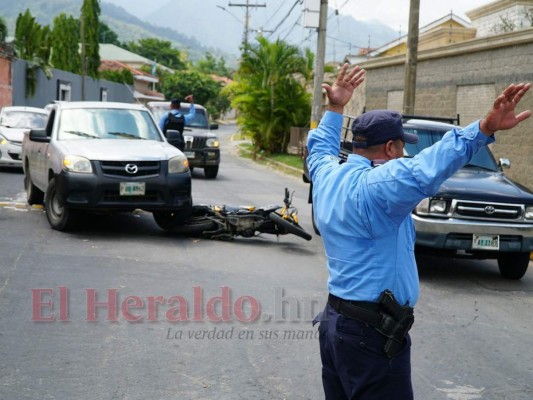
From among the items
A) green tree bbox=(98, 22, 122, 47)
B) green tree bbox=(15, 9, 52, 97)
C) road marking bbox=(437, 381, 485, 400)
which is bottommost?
road marking bbox=(437, 381, 485, 400)

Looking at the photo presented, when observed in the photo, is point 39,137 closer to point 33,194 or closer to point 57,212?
point 57,212

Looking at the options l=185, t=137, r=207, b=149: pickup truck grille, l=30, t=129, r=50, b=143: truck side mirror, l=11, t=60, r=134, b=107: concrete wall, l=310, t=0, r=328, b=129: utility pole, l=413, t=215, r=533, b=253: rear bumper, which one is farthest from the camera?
l=11, t=60, r=134, b=107: concrete wall

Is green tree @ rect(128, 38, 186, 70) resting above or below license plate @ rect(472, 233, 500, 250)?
above

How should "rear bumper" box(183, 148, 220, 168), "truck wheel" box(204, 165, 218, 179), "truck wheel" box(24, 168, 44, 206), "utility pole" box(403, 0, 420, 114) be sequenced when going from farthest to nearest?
"truck wheel" box(204, 165, 218, 179)
"rear bumper" box(183, 148, 220, 168)
"utility pole" box(403, 0, 420, 114)
"truck wheel" box(24, 168, 44, 206)

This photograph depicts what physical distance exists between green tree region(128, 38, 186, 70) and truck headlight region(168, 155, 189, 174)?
10840cm

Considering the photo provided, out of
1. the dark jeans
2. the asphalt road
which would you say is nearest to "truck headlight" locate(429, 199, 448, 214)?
the asphalt road

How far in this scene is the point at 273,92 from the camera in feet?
110

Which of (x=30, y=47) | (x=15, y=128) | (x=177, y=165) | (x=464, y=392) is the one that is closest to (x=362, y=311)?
(x=464, y=392)

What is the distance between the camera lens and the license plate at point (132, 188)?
10062 millimetres

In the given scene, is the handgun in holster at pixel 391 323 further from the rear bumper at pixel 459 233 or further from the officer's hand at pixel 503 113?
the rear bumper at pixel 459 233

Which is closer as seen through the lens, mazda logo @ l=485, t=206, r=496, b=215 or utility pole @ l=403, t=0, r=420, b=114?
mazda logo @ l=485, t=206, r=496, b=215

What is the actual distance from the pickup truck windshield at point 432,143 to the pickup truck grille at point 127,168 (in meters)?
3.37

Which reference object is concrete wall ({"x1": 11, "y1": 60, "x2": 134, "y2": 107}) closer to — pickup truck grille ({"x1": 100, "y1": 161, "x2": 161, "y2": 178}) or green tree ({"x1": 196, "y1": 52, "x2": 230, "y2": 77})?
pickup truck grille ({"x1": 100, "y1": 161, "x2": 161, "y2": 178})

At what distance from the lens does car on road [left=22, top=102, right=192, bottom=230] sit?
1000 cm
